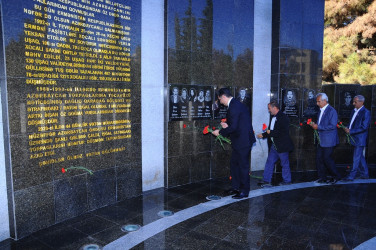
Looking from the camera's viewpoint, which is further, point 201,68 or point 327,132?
point 201,68

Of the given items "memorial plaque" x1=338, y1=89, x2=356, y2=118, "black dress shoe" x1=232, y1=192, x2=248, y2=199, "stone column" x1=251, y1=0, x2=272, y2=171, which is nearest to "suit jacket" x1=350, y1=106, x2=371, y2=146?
"memorial plaque" x1=338, y1=89, x2=356, y2=118

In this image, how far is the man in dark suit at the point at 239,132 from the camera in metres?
5.48

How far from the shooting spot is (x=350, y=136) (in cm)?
720

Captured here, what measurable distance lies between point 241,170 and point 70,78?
3.58m

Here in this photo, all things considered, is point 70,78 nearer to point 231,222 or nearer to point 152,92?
point 152,92

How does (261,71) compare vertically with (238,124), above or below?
above

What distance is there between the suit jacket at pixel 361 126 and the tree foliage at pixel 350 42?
22.5ft

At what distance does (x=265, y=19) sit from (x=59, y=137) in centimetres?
616

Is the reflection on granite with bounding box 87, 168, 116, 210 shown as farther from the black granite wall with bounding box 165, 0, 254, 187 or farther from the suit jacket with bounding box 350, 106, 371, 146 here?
the suit jacket with bounding box 350, 106, 371, 146

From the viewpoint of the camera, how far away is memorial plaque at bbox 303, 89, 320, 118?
312 inches

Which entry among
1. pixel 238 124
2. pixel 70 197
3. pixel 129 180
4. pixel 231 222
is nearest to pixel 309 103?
pixel 238 124

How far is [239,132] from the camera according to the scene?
18.2ft

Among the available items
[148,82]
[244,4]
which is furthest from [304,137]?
[148,82]

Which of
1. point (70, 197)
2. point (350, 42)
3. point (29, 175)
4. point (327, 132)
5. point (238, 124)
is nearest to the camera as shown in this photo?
point (29, 175)
